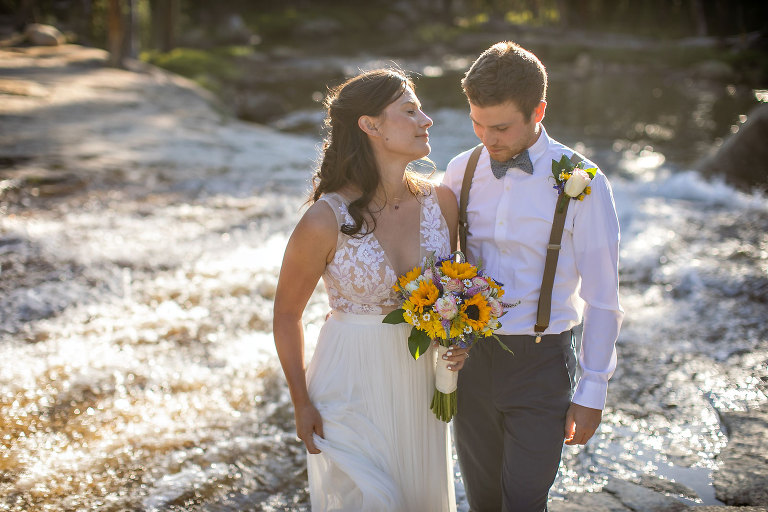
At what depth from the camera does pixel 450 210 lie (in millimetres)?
2988

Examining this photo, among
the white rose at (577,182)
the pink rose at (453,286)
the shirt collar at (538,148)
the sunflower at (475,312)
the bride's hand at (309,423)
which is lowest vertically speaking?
the bride's hand at (309,423)

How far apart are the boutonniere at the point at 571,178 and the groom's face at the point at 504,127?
6.3 inches

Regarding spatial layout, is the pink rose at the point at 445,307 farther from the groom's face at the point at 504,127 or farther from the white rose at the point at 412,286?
the groom's face at the point at 504,127

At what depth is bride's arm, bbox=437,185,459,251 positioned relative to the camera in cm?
297

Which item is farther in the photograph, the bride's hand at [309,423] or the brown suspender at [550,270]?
the bride's hand at [309,423]

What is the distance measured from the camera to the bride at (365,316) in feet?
9.01

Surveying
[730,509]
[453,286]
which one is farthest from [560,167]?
[730,509]

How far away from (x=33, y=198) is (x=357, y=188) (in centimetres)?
686

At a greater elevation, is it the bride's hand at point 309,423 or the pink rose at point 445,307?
the pink rose at point 445,307

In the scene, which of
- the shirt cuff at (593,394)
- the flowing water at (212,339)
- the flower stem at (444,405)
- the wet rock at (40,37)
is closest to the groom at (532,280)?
the shirt cuff at (593,394)

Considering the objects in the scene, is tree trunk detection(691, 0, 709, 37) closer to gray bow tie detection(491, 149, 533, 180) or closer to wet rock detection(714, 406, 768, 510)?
wet rock detection(714, 406, 768, 510)

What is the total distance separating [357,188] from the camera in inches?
113

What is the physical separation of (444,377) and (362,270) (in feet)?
1.64

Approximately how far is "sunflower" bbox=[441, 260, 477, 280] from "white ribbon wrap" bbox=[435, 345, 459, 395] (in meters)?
0.32
